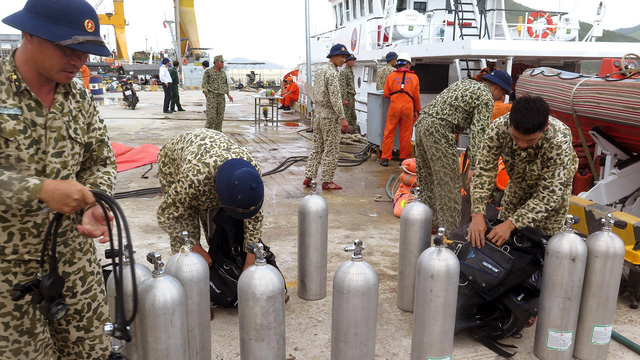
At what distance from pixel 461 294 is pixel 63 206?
92.6 inches

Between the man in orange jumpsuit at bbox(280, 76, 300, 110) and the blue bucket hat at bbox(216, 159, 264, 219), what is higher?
the blue bucket hat at bbox(216, 159, 264, 219)

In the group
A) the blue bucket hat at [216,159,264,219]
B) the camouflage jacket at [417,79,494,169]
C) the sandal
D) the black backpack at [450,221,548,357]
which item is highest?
the camouflage jacket at [417,79,494,169]

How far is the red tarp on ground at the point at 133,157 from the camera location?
22.1 feet

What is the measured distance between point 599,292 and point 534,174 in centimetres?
78

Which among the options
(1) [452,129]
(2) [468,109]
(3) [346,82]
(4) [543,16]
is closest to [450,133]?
(1) [452,129]

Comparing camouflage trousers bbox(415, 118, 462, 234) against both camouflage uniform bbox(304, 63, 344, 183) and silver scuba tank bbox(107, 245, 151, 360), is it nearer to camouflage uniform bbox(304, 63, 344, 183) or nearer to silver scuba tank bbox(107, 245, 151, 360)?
camouflage uniform bbox(304, 63, 344, 183)

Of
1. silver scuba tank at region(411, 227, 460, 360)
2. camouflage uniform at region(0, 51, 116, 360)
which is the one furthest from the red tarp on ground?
silver scuba tank at region(411, 227, 460, 360)

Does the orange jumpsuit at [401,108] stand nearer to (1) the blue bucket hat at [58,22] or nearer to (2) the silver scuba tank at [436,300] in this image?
(2) the silver scuba tank at [436,300]

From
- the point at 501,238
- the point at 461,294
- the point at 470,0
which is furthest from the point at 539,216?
the point at 470,0

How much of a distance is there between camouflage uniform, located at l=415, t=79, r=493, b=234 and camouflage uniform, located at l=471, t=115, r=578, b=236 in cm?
122

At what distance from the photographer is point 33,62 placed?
1715 mm

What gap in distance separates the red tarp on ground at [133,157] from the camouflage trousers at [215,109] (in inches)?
146

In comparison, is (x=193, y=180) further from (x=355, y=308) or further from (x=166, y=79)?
(x=166, y=79)

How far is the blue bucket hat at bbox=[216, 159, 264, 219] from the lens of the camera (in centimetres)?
271
